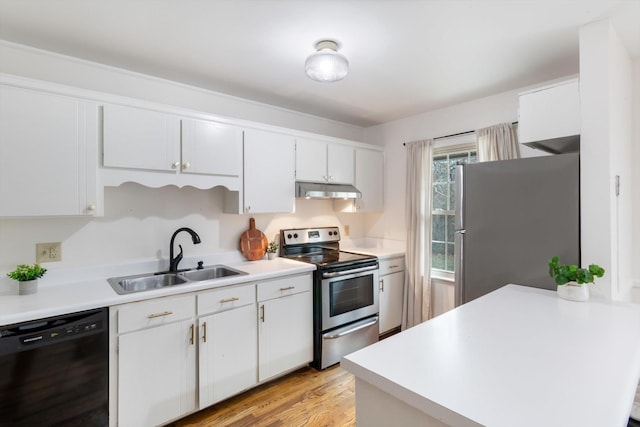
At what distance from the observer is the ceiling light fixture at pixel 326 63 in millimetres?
1916

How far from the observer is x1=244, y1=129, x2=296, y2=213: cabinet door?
8.86ft

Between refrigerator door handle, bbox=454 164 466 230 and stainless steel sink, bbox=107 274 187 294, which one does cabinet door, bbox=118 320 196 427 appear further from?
refrigerator door handle, bbox=454 164 466 230

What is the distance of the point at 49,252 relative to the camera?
210 centimetres

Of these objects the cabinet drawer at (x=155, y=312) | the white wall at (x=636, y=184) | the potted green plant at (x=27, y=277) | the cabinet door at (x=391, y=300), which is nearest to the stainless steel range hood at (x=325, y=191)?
the cabinet door at (x=391, y=300)

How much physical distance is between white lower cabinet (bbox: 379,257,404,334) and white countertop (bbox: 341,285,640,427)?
187 centimetres

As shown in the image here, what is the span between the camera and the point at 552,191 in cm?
186

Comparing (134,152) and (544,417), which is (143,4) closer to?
(134,152)

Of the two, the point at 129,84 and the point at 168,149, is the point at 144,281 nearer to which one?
the point at 168,149

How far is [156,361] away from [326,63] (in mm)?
2053

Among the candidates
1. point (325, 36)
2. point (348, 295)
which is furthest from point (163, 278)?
point (325, 36)

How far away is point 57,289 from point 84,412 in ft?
2.41

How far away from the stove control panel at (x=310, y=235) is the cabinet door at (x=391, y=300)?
73cm

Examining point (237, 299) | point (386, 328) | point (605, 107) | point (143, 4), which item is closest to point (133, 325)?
point (237, 299)

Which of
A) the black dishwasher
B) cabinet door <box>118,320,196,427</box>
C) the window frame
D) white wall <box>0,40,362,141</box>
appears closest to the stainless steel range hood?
white wall <box>0,40,362,141</box>
